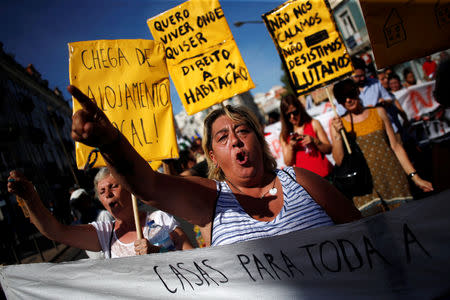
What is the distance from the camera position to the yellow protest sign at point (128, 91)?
225 centimetres

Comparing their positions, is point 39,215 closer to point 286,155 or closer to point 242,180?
point 242,180

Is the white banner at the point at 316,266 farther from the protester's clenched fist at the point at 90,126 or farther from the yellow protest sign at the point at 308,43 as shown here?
the yellow protest sign at the point at 308,43

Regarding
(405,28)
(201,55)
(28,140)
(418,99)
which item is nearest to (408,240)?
(405,28)

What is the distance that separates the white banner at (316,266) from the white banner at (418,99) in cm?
589

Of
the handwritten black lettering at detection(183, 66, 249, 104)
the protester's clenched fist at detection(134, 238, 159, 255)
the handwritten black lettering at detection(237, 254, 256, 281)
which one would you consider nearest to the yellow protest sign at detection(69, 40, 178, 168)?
the protester's clenched fist at detection(134, 238, 159, 255)

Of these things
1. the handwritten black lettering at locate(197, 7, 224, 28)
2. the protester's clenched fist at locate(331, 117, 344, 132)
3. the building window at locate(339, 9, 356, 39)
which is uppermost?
the building window at locate(339, 9, 356, 39)

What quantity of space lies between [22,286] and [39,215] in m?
0.50

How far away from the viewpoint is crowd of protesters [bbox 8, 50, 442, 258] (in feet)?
4.35

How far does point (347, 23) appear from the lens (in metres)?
23.6

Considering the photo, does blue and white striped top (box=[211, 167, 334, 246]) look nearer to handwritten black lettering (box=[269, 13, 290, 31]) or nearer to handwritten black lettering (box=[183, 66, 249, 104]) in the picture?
handwritten black lettering (box=[183, 66, 249, 104])

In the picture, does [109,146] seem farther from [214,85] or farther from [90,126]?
[214,85]

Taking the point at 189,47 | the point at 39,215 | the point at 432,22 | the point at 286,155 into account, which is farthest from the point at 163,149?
the point at 432,22

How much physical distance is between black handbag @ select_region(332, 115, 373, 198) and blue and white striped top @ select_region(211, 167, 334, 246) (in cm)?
152

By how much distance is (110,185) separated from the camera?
2.47m
